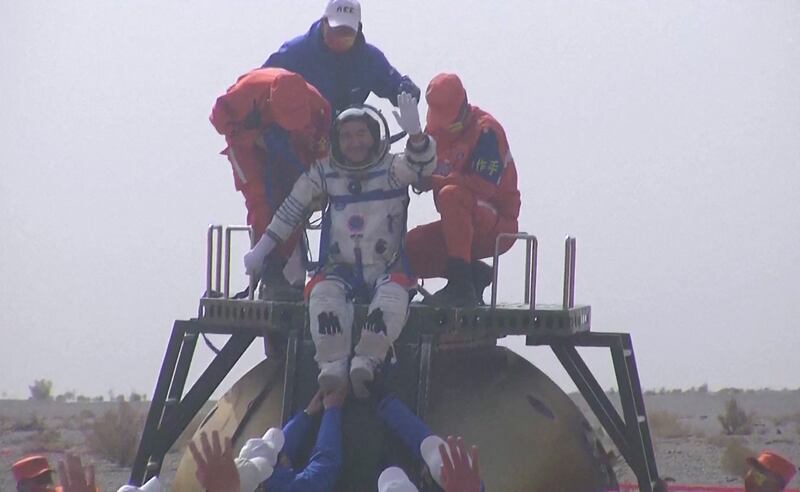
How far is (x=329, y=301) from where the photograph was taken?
11.0 metres

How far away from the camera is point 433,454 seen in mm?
10203

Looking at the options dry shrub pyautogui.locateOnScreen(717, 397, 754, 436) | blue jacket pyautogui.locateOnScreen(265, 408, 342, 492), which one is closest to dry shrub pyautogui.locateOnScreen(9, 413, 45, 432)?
dry shrub pyautogui.locateOnScreen(717, 397, 754, 436)

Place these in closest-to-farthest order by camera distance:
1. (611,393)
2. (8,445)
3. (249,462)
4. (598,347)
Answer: (249,462), (598,347), (8,445), (611,393)

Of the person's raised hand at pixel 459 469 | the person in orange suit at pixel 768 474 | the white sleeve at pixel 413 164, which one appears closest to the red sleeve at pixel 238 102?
the white sleeve at pixel 413 164

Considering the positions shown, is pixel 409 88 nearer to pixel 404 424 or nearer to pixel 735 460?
pixel 404 424

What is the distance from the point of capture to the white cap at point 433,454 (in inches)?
398

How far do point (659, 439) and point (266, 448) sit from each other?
1993 centimetres

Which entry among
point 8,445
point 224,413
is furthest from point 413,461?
point 8,445

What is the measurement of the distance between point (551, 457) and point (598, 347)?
127 centimetres

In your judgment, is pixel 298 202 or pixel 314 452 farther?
pixel 298 202

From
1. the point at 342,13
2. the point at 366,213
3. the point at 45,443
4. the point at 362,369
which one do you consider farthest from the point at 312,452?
the point at 45,443

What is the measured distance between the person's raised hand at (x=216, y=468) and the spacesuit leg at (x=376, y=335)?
6.82 feet

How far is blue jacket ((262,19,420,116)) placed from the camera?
12766 millimetres

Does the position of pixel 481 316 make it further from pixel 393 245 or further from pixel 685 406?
pixel 685 406
